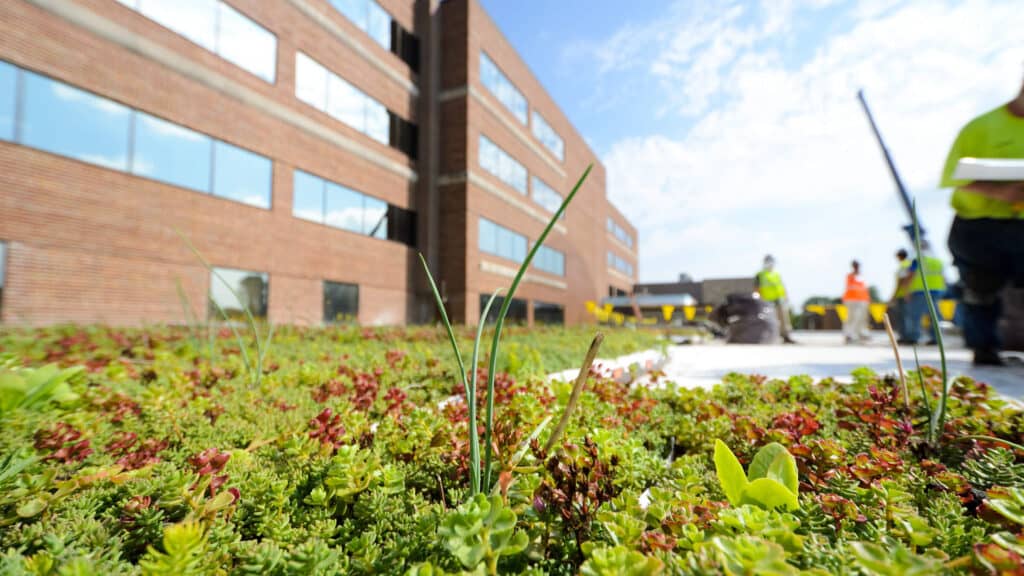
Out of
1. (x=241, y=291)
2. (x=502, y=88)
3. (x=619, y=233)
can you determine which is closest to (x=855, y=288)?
Answer: (x=241, y=291)

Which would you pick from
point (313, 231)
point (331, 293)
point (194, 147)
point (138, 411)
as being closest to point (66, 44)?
point (194, 147)

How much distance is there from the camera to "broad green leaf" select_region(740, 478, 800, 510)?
91cm

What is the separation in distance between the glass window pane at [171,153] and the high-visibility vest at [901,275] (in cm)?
1694

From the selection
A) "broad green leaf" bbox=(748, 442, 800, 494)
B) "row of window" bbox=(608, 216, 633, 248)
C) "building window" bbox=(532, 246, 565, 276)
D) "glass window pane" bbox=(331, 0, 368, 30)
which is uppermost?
"glass window pane" bbox=(331, 0, 368, 30)

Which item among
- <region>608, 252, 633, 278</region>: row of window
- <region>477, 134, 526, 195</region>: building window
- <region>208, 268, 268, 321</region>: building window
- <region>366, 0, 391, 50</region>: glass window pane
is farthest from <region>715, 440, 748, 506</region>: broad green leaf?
<region>608, 252, 633, 278</region>: row of window

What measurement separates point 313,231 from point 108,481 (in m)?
14.8

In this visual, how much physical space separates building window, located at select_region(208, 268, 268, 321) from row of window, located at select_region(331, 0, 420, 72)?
10.4 metres

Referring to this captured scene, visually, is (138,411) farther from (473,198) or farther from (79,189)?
(473,198)

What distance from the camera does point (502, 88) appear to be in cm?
2350

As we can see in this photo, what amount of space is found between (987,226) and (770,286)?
320 inches

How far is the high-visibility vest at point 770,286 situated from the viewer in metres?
11.3

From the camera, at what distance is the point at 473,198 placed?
20031 mm

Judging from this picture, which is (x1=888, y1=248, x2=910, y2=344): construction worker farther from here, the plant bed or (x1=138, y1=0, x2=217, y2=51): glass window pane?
(x1=138, y1=0, x2=217, y2=51): glass window pane

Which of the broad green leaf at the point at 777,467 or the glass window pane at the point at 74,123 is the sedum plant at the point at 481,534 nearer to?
the broad green leaf at the point at 777,467
